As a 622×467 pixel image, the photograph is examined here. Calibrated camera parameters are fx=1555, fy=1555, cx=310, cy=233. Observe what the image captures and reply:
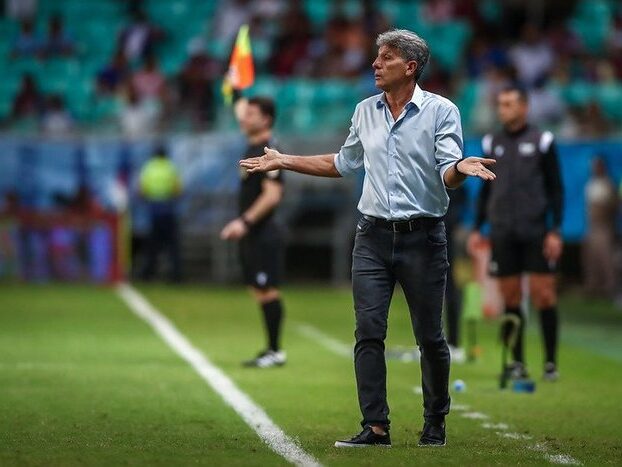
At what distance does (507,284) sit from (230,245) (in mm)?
13140

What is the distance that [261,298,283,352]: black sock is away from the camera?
44.4ft

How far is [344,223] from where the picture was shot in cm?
2495

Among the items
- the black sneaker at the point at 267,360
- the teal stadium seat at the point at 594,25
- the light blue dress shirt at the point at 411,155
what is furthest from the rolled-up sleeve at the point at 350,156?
the teal stadium seat at the point at 594,25

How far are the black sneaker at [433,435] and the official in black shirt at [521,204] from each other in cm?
380

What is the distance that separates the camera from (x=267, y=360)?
43.7 feet

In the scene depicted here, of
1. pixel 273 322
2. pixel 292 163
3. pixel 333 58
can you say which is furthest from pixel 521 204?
pixel 333 58

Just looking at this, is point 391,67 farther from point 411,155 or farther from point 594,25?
point 594,25

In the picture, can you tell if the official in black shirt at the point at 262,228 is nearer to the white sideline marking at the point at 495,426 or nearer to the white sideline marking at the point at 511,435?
the white sideline marking at the point at 495,426

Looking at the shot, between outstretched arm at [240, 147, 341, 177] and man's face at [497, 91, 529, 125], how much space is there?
3949mm

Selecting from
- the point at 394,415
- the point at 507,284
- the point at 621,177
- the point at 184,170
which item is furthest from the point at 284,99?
the point at 394,415

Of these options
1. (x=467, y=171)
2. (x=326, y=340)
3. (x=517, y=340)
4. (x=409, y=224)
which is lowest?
(x=326, y=340)

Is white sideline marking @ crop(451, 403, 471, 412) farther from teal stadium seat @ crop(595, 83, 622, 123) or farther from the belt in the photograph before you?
teal stadium seat @ crop(595, 83, 622, 123)

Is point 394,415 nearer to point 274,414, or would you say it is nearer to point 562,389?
point 274,414

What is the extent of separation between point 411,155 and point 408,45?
597mm
